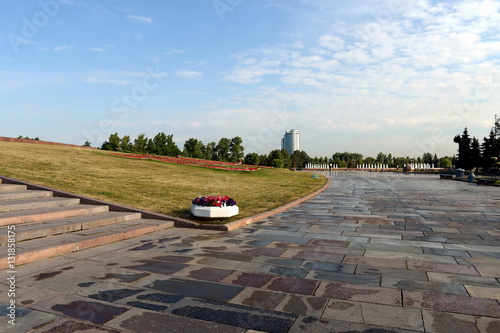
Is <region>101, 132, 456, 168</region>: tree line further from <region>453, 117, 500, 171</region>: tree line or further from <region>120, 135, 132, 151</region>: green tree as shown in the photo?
<region>453, 117, 500, 171</region>: tree line

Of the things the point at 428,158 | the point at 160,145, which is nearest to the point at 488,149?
the point at 160,145

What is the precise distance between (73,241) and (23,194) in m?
4.34

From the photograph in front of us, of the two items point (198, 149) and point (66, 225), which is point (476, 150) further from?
point (66, 225)

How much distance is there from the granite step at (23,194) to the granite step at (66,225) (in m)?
2.16

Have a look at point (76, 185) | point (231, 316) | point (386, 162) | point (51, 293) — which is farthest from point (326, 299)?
point (386, 162)

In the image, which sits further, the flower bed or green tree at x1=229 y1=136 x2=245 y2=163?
green tree at x1=229 y1=136 x2=245 y2=163

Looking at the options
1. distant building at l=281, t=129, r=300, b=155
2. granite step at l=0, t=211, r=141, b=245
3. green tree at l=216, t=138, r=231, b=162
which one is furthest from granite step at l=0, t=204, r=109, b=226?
distant building at l=281, t=129, r=300, b=155

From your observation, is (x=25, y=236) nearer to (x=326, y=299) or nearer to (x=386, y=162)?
(x=326, y=299)

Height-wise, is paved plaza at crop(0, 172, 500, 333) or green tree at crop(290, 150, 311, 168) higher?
green tree at crop(290, 150, 311, 168)

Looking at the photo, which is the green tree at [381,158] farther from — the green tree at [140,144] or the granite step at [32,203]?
the granite step at [32,203]

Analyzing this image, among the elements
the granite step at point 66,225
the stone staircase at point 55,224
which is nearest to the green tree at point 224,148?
the stone staircase at point 55,224

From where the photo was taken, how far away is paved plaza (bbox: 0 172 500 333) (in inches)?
143

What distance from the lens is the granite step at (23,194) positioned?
9055mm

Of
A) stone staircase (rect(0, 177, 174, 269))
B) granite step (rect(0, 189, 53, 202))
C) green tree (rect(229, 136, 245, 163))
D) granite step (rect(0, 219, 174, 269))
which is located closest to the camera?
granite step (rect(0, 219, 174, 269))
